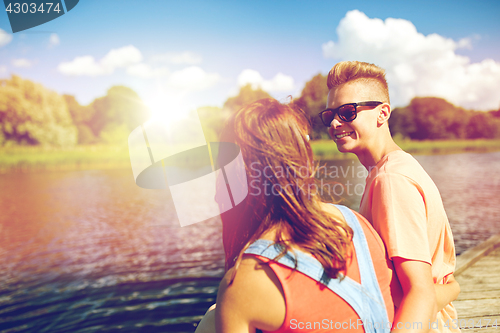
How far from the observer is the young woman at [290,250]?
3.55 feet

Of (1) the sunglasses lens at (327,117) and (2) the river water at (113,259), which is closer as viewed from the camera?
(1) the sunglasses lens at (327,117)

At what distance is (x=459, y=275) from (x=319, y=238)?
13.8 feet

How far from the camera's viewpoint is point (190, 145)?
1845 mm

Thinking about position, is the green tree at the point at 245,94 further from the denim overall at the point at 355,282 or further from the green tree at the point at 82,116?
the denim overall at the point at 355,282

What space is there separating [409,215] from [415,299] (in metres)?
0.34

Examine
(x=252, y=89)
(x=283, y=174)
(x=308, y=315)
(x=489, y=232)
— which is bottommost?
(x=489, y=232)

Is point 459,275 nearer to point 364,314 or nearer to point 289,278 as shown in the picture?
point 364,314

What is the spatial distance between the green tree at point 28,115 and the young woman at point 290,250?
54145mm

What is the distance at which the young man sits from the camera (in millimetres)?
1367

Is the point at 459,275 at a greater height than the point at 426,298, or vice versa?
the point at 426,298

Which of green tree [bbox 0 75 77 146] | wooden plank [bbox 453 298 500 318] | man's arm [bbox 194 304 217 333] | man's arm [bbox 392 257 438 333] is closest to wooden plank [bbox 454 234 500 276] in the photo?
wooden plank [bbox 453 298 500 318]

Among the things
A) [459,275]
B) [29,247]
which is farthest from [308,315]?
[29,247]

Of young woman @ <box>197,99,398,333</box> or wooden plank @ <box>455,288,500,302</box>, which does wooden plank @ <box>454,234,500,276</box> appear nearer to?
wooden plank @ <box>455,288,500,302</box>

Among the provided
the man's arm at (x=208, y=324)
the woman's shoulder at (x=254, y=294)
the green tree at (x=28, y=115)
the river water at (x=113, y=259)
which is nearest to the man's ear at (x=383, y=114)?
the river water at (x=113, y=259)
